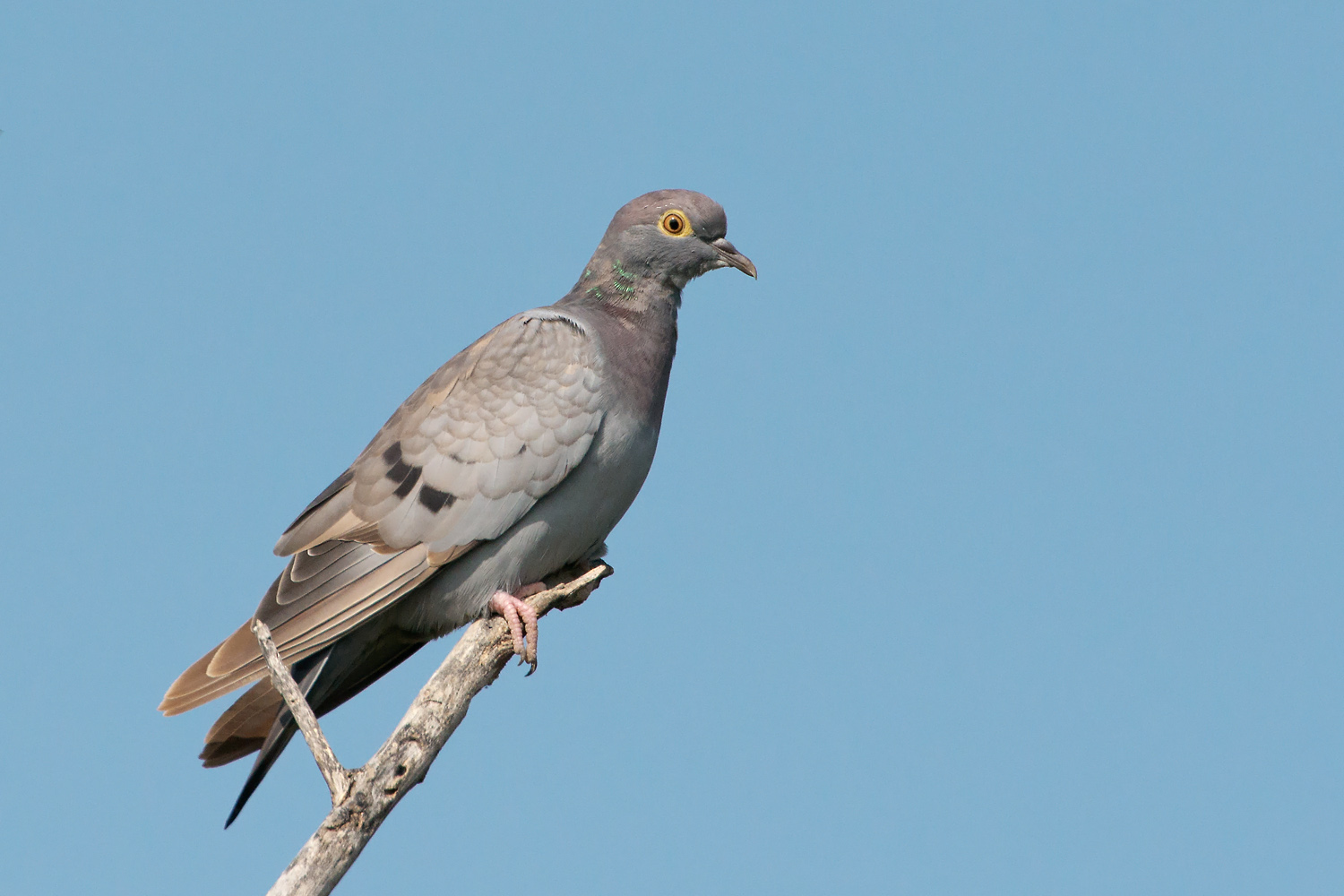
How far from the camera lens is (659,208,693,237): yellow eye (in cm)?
797

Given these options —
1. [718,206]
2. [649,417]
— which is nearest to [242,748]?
[649,417]

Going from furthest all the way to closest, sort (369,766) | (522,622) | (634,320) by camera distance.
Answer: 1. (634,320)
2. (522,622)
3. (369,766)

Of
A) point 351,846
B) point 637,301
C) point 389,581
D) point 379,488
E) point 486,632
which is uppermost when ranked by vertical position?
point 637,301

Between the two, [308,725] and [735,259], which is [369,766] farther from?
[735,259]

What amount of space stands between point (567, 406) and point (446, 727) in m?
1.97

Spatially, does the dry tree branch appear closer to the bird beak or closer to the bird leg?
the bird leg

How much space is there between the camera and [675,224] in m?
7.99

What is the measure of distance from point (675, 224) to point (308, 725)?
12.2ft

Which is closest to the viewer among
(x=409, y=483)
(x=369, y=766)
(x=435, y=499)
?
(x=369, y=766)

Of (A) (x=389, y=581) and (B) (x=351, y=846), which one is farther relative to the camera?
(A) (x=389, y=581)

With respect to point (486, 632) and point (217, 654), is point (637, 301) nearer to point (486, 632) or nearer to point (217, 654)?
point (486, 632)

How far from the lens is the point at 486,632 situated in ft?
21.2

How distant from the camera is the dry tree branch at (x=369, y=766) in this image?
18.2 feet

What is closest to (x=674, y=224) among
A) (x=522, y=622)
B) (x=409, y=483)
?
(x=409, y=483)
